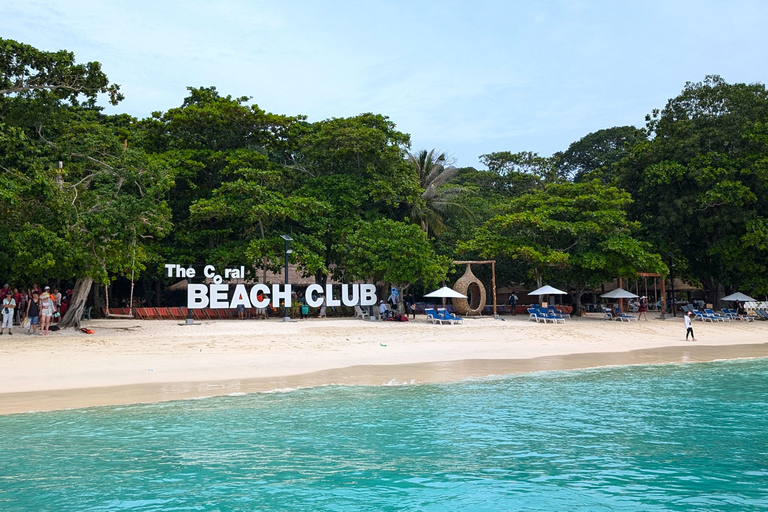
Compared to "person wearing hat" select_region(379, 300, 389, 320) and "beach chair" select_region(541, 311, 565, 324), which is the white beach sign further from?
"beach chair" select_region(541, 311, 565, 324)

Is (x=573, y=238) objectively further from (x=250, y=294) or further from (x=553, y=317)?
(x=250, y=294)

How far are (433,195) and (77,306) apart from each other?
73.0ft

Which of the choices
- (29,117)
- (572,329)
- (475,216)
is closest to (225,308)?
(29,117)

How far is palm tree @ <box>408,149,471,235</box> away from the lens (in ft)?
125

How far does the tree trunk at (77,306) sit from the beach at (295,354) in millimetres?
940

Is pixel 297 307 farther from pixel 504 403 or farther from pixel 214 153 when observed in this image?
pixel 504 403

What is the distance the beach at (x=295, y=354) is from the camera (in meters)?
13.5

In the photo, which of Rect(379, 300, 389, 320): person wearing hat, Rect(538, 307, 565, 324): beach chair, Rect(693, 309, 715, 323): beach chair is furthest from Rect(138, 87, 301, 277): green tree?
Rect(693, 309, 715, 323): beach chair

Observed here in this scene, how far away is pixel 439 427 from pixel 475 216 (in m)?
30.8

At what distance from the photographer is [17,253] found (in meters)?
18.8

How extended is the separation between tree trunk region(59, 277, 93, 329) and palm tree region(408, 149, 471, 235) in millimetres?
18437

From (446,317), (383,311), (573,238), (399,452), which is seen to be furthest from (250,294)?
(399,452)

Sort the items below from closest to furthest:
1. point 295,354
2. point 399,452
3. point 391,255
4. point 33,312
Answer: point 399,452
point 295,354
point 33,312
point 391,255

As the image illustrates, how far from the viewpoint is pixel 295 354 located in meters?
18.0
